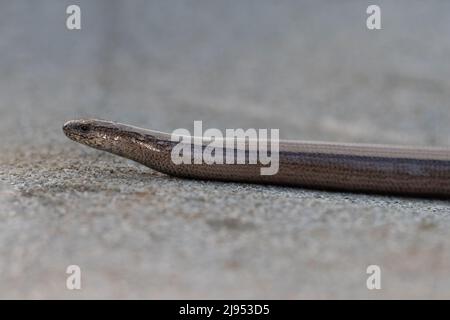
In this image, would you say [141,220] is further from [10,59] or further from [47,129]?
[10,59]

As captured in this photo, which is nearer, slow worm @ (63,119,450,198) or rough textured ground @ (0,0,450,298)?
rough textured ground @ (0,0,450,298)

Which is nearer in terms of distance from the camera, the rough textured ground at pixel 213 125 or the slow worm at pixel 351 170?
the rough textured ground at pixel 213 125

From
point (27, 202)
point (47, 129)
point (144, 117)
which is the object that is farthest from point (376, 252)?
point (144, 117)

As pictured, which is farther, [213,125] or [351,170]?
[213,125]

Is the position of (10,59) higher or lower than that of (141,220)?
higher
